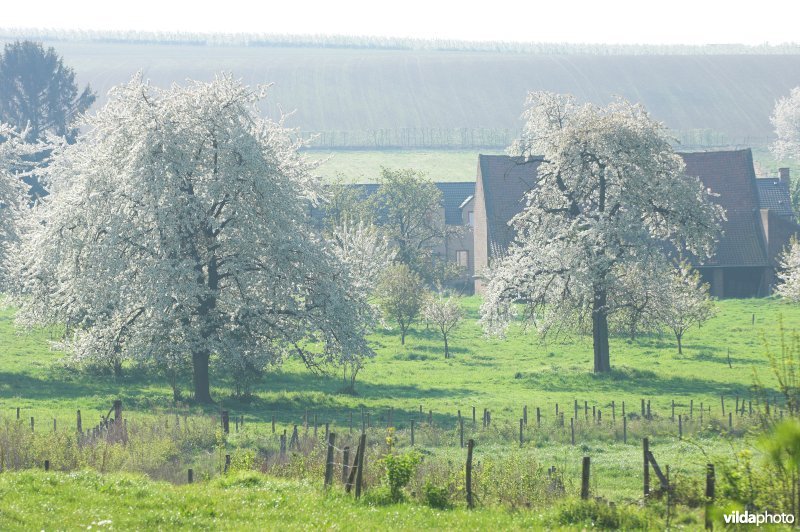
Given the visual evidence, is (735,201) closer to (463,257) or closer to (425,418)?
(463,257)

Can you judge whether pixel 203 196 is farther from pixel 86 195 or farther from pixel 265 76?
pixel 265 76

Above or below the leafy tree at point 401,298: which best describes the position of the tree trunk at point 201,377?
below

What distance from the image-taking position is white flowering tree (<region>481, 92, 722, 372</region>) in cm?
4319

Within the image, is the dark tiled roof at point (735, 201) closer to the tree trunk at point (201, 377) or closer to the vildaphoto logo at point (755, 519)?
the tree trunk at point (201, 377)

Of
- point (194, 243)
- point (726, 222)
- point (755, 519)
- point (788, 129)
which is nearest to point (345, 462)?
point (755, 519)

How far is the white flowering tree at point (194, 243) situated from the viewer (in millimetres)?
35469

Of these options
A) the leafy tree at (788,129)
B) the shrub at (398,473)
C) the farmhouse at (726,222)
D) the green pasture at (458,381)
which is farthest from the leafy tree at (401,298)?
the leafy tree at (788,129)

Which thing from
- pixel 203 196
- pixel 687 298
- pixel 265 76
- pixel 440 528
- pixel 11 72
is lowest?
pixel 440 528

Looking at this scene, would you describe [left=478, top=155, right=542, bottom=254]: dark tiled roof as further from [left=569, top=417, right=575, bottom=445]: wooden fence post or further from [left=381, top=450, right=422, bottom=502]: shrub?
[left=381, top=450, right=422, bottom=502]: shrub

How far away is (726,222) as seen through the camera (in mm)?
78062

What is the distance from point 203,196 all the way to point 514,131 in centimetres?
13423

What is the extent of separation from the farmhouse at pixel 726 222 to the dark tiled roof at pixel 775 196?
980cm

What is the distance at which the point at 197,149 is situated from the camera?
36406mm

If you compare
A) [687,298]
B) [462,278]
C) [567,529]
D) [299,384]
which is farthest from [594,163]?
[462,278]
